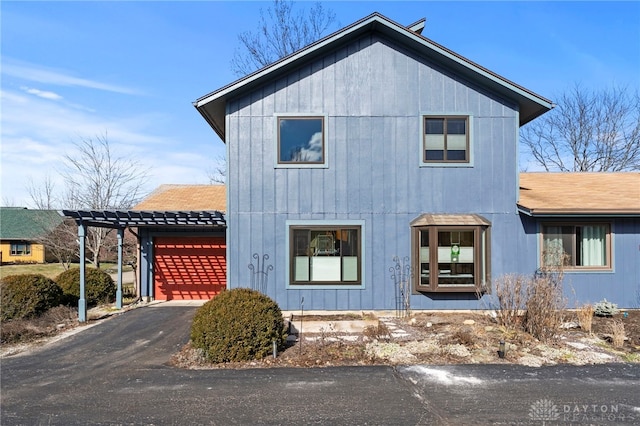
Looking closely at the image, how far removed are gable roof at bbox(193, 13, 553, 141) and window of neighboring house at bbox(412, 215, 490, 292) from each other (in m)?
3.53

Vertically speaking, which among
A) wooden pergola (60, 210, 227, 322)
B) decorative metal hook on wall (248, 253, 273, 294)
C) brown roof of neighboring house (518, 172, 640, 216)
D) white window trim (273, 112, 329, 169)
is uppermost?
white window trim (273, 112, 329, 169)

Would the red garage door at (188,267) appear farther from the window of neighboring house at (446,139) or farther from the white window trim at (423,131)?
the window of neighboring house at (446,139)

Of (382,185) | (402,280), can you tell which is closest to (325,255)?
(402,280)

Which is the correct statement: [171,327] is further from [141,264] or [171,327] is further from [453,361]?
[453,361]

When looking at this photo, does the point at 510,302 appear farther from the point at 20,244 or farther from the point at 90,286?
the point at 20,244

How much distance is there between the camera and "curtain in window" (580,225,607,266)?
1130cm

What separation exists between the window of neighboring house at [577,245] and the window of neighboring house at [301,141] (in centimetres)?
626

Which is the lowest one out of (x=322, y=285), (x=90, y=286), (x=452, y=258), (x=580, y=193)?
(x=90, y=286)

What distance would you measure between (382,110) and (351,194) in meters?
2.37

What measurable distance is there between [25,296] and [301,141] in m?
8.19

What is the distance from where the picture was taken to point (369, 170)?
11148mm

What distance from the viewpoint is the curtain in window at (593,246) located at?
11.3 m

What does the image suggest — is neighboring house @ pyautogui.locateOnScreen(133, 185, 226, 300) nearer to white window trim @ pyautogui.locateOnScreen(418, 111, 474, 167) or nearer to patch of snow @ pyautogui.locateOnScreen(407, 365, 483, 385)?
white window trim @ pyautogui.locateOnScreen(418, 111, 474, 167)

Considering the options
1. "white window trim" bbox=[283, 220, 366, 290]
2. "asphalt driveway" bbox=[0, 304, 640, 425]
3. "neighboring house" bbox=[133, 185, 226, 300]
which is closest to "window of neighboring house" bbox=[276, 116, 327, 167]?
"white window trim" bbox=[283, 220, 366, 290]
